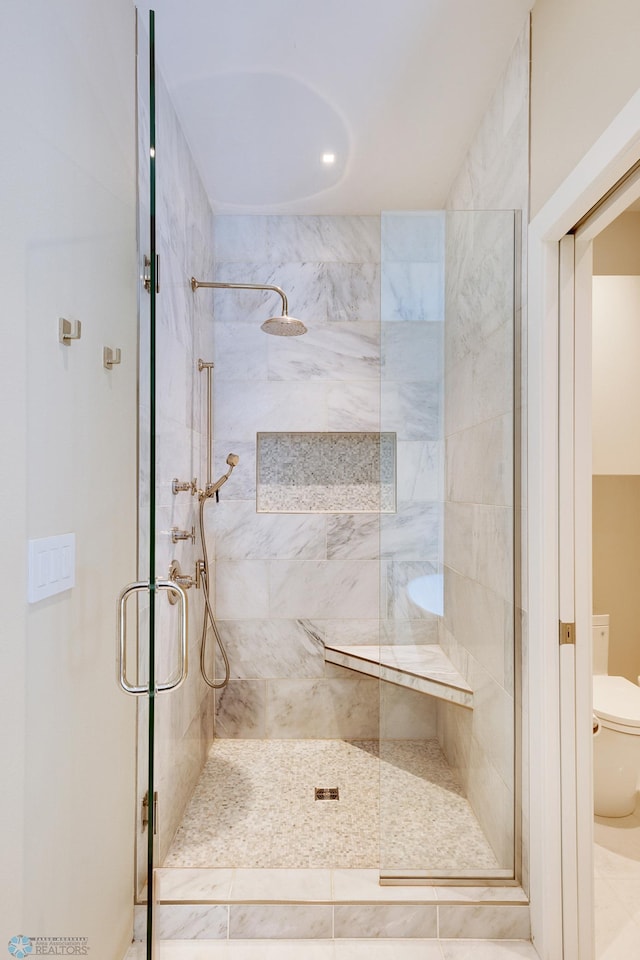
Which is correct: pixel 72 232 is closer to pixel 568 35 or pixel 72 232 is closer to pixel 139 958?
pixel 568 35

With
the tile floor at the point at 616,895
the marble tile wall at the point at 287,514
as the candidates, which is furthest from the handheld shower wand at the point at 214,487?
the tile floor at the point at 616,895

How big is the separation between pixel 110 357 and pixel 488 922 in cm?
189

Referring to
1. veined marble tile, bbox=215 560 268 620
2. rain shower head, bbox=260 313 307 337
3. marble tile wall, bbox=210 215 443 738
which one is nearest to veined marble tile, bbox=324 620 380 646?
marble tile wall, bbox=210 215 443 738

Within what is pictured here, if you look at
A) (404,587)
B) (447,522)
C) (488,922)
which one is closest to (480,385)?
(447,522)

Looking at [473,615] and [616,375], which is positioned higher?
[616,375]

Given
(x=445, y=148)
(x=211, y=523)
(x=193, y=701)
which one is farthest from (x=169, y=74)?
(x=193, y=701)

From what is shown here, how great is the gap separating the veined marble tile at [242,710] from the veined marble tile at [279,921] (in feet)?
3.89

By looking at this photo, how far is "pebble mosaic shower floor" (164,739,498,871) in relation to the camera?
5.54ft

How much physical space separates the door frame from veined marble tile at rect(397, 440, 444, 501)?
31 centimetres

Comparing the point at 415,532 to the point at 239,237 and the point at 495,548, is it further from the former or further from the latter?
the point at 239,237

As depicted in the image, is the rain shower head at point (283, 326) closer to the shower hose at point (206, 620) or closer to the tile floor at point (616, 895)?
the shower hose at point (206, 620)

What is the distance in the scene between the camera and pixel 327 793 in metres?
2.23

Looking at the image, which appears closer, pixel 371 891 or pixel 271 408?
pixel 371 891

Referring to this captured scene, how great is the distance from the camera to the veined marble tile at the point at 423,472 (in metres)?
1.77
